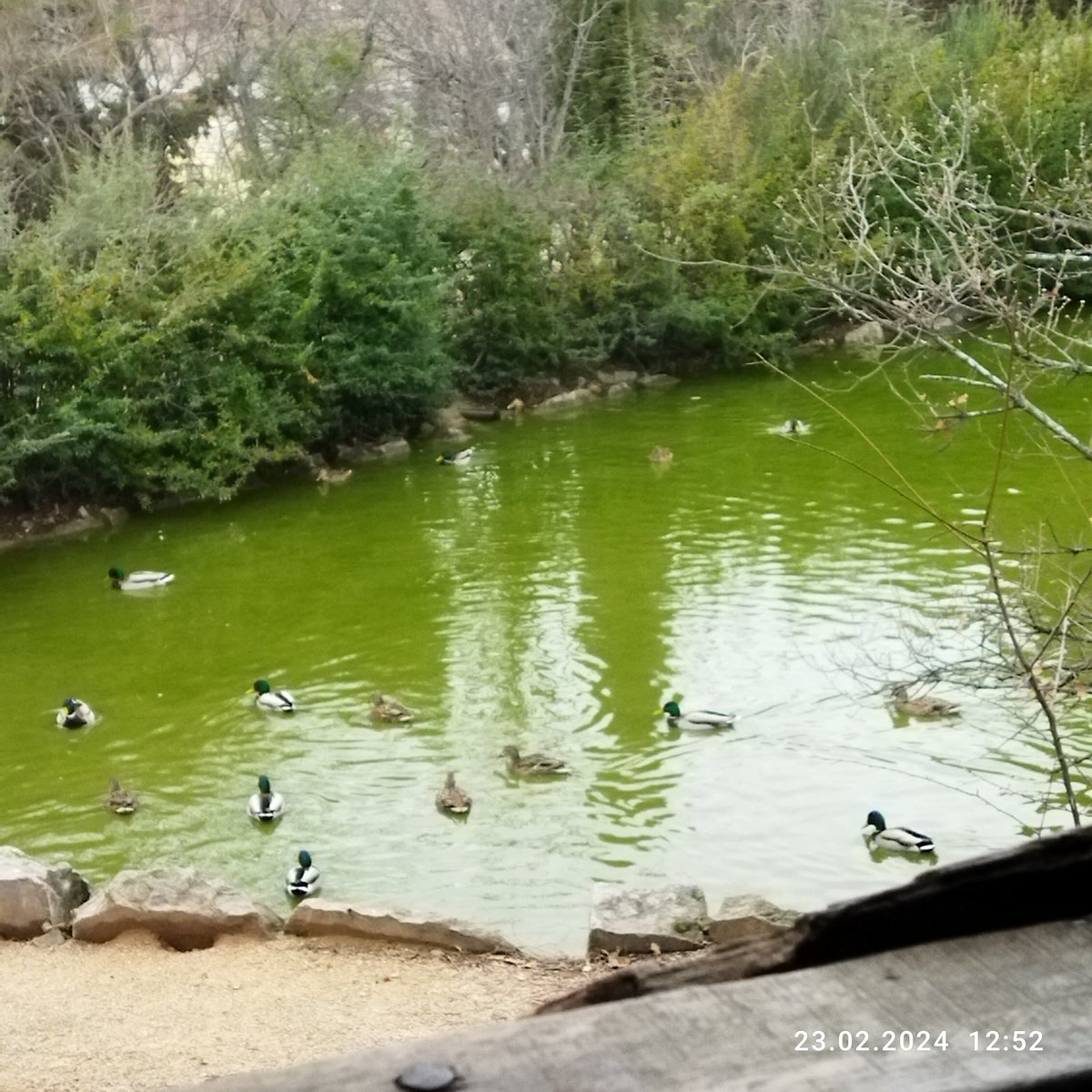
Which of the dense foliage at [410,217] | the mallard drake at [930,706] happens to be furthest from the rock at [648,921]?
the dense foliage at [410,217]

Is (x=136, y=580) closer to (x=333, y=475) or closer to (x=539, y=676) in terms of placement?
(x=333, y=475)

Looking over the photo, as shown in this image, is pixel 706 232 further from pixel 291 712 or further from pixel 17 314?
pixel 291 712

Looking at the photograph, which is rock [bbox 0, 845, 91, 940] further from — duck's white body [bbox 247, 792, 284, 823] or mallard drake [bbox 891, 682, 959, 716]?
mallard drake [bbox 891, 682, 959, 716]

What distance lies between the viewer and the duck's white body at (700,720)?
8445 mm

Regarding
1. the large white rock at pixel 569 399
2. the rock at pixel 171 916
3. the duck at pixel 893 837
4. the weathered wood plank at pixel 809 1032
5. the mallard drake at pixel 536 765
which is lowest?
the duck at pixel 893 837

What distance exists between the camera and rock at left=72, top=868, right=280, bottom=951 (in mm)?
6062

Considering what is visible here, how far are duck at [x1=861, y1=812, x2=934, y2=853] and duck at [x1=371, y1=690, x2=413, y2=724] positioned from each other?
3.11 meters

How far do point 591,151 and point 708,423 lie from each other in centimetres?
689

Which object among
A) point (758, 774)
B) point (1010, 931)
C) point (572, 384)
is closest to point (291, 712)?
point (758, 774)

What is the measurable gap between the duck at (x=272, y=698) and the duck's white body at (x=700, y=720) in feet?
8.34

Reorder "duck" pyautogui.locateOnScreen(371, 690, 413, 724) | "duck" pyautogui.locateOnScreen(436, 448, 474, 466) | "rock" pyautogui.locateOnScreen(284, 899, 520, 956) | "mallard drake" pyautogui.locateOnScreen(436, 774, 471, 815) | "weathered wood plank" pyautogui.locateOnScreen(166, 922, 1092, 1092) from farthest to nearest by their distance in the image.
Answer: "duck" pyautogui.locateOnScreen(436, 448, 474, 466) < "duck" pyautogui.locateOnScreen(371, 690, 413, 724) < "mallard drake" pyautogui.locateOnScreen(436, 774, 471, 815) < "rock" pyautogui.locateOnScreen(284, 899, 520, 956) < "weathered wood plank" pyautogui.locateOnScreen(166, 922, 1092, 1092)

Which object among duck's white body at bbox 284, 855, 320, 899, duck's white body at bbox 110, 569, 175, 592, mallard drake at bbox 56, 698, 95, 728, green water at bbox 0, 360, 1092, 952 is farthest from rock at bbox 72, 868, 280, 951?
duck's white body at bbox 110, 569, 175, 592

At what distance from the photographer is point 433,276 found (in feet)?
54.7

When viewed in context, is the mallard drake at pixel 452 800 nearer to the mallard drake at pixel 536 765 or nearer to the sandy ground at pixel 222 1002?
the mallard drake at pixel 536 765
